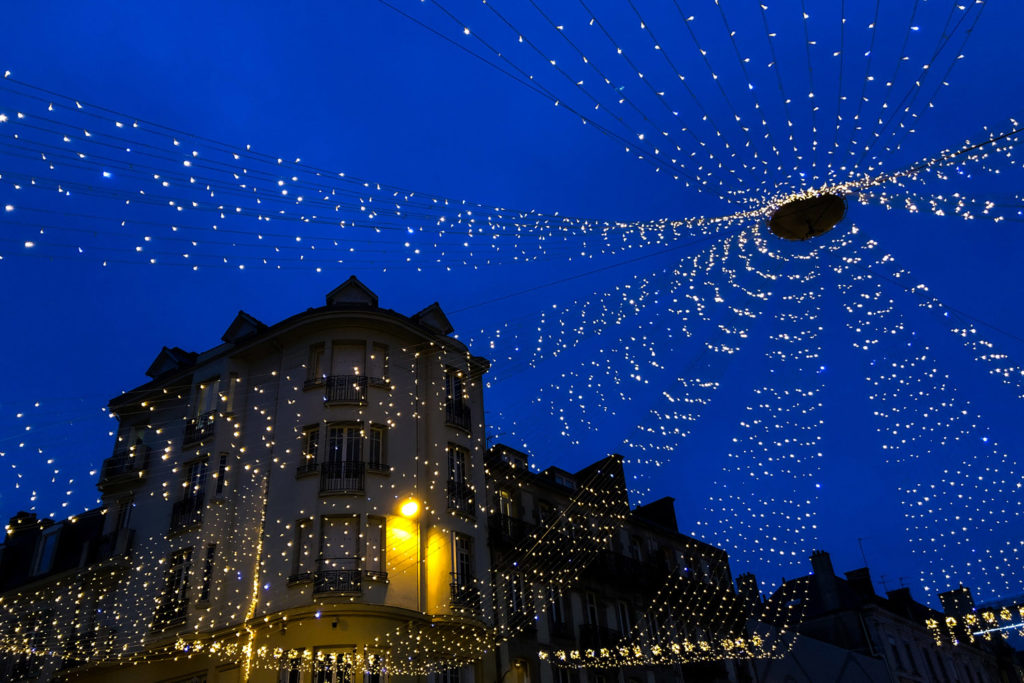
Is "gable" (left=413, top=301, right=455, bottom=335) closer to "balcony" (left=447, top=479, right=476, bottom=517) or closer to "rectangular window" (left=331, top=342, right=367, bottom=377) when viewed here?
"rectangular window" (left=331, top=342, right=367, bottom=377)

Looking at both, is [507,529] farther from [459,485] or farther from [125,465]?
[125,465]

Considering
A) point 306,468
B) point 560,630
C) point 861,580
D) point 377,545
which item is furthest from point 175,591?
point 861,580

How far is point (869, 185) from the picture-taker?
10.7m

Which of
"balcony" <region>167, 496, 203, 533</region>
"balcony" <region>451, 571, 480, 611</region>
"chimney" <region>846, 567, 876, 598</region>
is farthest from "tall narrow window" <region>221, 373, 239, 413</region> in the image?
"chimney" <region>846, 567, 876, 598</region>

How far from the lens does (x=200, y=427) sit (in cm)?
2064

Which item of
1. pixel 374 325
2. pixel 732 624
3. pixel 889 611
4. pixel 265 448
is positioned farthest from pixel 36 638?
pixel 889 611

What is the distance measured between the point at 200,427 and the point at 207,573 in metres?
4.01

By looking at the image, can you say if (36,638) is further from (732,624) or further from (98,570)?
(732,624)

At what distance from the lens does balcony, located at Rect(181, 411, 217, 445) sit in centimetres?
2031

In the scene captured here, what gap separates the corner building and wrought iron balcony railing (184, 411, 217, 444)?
0.26 feet

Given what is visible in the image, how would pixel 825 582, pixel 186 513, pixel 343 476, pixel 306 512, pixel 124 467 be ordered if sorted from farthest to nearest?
1. pixel 825 582
2. pixel 124 467
3. pixel 186 513
4. pixel 343 476
5. pixel 306 512

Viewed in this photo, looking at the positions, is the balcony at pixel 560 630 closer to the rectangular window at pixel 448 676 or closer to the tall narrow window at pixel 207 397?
the rectangular window at pixel 448 676

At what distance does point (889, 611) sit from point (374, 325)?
1163 inches

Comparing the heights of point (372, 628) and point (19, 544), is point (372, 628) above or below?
below
